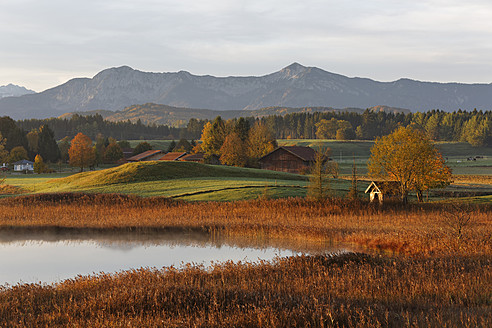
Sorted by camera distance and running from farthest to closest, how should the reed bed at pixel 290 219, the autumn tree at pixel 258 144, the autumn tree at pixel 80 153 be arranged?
the autumn tree at pixel 80 153 → the autumn tree at pixel 258 144 → the reed bed at pixel 290 219

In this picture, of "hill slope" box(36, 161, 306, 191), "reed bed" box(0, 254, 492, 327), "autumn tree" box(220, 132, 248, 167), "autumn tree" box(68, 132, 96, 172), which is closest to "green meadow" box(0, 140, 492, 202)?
"hill slope" box(36, 161, 306, 191)

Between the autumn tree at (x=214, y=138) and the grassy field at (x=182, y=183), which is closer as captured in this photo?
the grassy field at (x=182, y=183)

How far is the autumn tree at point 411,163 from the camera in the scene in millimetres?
49156

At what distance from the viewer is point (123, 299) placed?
10.9m

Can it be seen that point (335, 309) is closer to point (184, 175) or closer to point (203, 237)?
point (203, 237)

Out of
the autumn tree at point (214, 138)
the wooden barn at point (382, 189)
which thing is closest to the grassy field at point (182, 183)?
the wooden barn at point (382, 189)

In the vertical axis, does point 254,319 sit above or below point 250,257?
above

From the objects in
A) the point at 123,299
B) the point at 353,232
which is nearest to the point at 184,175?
the point at 353,232

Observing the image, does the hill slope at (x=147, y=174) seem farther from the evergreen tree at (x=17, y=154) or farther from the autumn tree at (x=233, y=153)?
the evergreen tree at (x=17, y=154)

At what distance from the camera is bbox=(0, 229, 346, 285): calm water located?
20150mm

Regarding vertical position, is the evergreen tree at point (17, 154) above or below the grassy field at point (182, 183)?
above

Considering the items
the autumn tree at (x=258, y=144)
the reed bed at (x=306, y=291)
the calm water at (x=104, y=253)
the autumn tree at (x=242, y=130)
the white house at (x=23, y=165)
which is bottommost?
the white house at (x=23, y=165)

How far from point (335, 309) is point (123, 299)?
193 inches

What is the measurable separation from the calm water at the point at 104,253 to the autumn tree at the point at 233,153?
6568 cm
